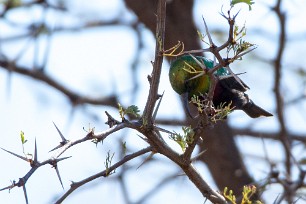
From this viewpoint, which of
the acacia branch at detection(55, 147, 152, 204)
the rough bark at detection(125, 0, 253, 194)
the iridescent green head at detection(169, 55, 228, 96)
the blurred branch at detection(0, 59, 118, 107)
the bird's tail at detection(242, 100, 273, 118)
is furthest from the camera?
the blurred branch at detection(0, 59, 118, 107)

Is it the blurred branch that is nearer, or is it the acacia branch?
the acacia branch

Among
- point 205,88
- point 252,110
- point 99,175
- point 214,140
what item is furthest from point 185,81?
point 99,175

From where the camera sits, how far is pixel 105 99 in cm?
593

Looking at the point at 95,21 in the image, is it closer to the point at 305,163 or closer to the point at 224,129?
the point at 224,129

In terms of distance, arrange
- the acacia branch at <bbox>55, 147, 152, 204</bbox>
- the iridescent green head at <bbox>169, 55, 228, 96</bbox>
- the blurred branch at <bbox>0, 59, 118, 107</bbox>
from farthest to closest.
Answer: the blurred branch at <bbox>0, 59, 118, 107</bbox>, the iridescent green head at <bbox>169, 55, 228, 96</bbox>, the acacia branch at <bbox>55, 147, 152, 204</bbox>

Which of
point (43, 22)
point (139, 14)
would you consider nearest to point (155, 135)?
point (139, 14)

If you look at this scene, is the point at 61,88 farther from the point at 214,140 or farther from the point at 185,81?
the point at 185,81

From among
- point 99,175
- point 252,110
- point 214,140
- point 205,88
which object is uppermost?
point 214,140

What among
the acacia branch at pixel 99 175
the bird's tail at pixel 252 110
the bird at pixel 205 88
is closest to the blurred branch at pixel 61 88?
the bird at pixel 205 88

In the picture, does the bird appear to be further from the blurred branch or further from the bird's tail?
the blurred branch

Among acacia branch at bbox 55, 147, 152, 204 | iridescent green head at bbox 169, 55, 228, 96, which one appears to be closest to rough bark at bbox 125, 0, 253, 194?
iridescent green head at bbox 169, 55, 228, 96

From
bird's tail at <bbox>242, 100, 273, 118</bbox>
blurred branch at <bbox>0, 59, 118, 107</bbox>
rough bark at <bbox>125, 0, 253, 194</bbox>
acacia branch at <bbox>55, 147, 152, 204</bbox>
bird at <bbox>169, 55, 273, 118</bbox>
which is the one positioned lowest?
acacia branch at <bbox>55, 147, 152, 204</bbox>

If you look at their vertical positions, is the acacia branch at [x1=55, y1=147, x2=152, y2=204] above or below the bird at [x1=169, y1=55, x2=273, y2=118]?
below

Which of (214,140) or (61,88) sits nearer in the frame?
(214,140)
